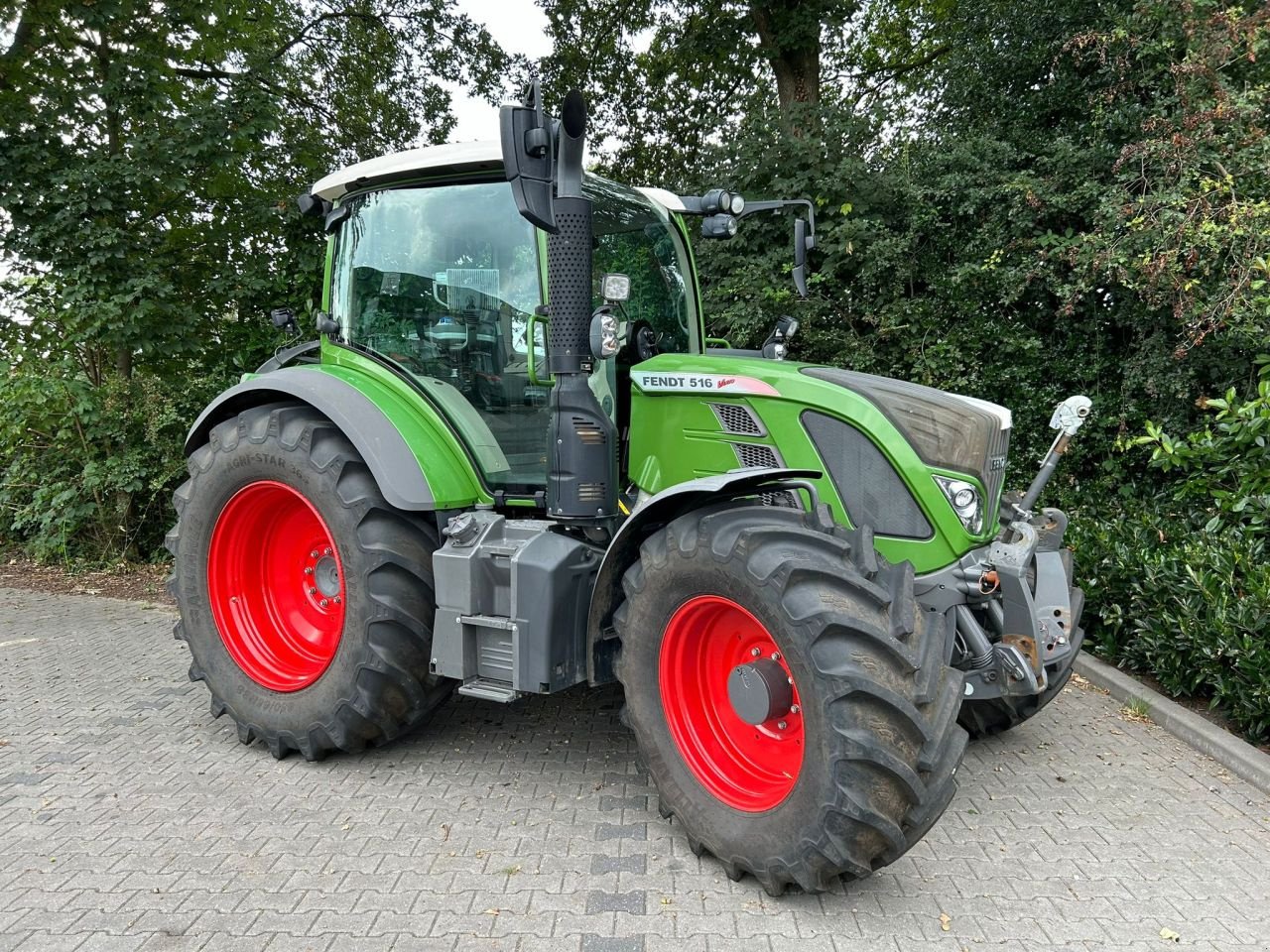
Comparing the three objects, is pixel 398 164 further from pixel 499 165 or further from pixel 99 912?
pixel 99 912

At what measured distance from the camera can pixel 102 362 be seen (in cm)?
831

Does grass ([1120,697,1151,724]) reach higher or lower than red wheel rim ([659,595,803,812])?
lower

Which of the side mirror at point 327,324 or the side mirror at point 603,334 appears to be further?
the side mirror at point 327,324

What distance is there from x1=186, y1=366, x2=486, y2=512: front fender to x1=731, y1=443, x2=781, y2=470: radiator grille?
44.8 inches

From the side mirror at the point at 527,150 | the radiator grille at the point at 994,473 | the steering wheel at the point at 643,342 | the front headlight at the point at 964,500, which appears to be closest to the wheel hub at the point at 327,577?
the steering wheel at the point at 643,342

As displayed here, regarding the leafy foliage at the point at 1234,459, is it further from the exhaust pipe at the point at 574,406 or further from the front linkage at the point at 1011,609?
the exhaust pipe at the point at 574,406

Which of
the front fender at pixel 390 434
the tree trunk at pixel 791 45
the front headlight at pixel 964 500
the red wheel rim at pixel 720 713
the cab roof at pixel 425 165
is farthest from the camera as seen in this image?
the tree trunk at pixel 791 45

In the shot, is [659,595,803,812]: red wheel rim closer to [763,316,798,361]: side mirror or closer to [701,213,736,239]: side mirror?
[763,316,798,361]: side mirror

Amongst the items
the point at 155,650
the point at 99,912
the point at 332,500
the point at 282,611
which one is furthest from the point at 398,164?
the point at 155,650

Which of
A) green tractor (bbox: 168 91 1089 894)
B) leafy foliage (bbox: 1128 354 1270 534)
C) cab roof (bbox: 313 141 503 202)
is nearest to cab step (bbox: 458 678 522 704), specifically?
green tractor (bbox: 168 91 1089 894)

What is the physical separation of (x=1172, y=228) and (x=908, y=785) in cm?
517

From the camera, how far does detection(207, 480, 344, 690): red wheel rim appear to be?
3938mm

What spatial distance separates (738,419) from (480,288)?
129cm

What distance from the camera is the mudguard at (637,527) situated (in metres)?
2.77
